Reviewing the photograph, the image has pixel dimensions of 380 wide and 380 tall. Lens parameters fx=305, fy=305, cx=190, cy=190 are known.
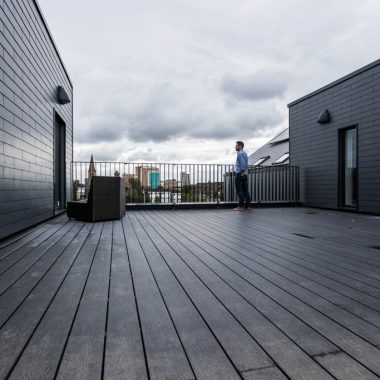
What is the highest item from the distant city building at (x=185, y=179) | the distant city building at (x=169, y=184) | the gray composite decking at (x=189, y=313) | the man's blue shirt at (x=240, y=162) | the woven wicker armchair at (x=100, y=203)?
A: the man's blue shirt at (x=240, y=162)

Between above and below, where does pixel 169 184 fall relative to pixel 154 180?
below

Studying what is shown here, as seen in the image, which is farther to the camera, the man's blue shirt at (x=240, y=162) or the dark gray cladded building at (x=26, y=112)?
the man's blue shirt at (x=240, y=162)

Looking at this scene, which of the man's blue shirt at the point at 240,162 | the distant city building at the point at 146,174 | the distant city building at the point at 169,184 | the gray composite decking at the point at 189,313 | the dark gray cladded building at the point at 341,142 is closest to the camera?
the gray composite decking at the point at 189,313

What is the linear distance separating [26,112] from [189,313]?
3.95m

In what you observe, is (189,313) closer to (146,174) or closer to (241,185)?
(241,185)

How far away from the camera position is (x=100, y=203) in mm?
5164

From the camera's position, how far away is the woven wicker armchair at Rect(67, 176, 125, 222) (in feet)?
16.4

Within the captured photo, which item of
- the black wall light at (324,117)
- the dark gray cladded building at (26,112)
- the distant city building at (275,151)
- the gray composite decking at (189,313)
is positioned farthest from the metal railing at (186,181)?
the gray composite decking at (189,313)

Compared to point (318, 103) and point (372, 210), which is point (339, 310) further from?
point (318, 103)

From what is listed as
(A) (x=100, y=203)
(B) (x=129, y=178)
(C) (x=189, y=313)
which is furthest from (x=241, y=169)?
(C) (x=189, y=313)

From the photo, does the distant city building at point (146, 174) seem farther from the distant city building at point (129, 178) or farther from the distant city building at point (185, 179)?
the distant city building at point (185, 179)

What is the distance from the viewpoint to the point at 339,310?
1.53m

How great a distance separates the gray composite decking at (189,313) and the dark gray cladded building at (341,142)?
4.26 m

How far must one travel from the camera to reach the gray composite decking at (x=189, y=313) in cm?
106
